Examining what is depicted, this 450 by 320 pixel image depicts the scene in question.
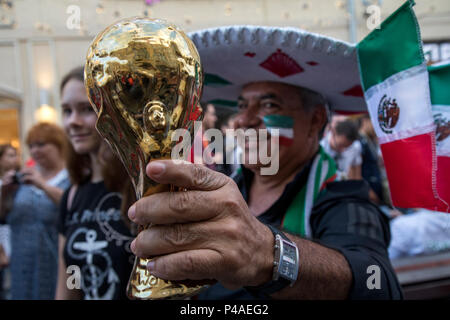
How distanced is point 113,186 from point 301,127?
0.66 meters

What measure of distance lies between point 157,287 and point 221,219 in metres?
0.11

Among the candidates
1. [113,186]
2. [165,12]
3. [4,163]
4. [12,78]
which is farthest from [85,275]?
[12,78]

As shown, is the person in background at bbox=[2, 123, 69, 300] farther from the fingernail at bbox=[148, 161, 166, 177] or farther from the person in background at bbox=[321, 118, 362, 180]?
the person in background at bbox=[321, 118, 362, 180]

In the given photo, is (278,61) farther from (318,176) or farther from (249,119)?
(318,176)

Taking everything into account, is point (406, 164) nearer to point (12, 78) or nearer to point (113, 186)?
point (113, 186)

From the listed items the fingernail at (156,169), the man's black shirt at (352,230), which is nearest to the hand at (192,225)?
the fingernail at (156,169)

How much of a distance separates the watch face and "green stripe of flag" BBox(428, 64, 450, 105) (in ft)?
1.35

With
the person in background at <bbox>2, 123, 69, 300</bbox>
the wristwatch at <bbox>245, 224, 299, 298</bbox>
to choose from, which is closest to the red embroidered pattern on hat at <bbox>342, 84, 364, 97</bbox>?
the wristwatch at <bbox>245, 224, 299, 298</bbox>

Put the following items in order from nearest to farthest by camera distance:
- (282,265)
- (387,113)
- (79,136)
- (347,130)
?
(282,265), (387,113), (79,136), (347,130)

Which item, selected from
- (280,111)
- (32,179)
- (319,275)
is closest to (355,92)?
(280,111)

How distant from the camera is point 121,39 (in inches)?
13.1

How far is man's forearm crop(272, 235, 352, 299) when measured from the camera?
1.72 feet

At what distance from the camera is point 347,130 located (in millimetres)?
2943

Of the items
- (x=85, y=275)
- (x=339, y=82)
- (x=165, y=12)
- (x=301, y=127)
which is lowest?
(x=85, y=275)
